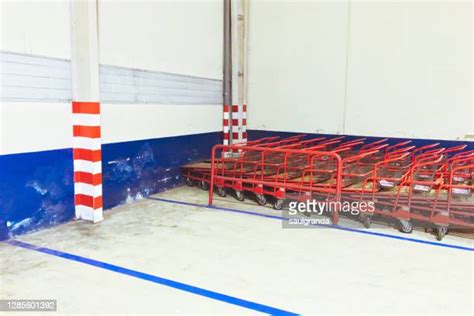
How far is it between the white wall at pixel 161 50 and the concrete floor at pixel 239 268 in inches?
62.0

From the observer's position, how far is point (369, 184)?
5387mm

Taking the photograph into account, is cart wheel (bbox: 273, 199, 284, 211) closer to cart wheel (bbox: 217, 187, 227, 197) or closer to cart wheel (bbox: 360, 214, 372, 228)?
cart wheel (bbox: 217, 187, 227, 197)

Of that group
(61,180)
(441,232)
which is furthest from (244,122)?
(441,232)

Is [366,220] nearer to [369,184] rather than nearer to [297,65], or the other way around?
[369,184]

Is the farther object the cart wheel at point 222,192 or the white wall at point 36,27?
the cart wheel at point 222,192

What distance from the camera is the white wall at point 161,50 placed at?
5410mm

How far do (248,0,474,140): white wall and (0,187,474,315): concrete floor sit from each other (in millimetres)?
2855

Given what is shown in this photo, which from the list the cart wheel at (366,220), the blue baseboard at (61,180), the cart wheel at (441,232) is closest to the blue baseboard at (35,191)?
the blue baseboard at (61,180)

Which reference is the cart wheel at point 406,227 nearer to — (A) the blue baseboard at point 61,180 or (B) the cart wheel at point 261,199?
(B) the cart wheel at point 261,199

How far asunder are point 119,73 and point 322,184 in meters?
3.00

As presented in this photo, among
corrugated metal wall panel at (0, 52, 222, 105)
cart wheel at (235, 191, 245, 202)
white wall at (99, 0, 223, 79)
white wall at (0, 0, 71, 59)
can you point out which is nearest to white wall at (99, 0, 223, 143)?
white wall at (99, 0, 223, 79)

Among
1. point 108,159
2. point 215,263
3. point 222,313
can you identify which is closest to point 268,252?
point 215,263

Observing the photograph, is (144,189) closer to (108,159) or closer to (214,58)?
(108,159)

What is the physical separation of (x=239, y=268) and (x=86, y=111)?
259 centimetres
